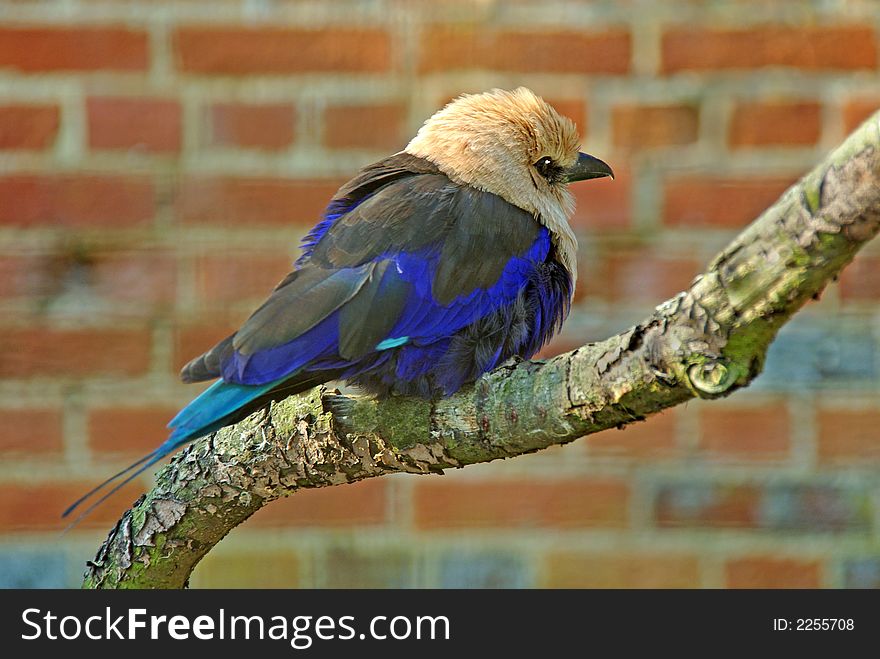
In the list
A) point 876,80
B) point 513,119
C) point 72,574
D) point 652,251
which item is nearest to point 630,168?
point 652,251

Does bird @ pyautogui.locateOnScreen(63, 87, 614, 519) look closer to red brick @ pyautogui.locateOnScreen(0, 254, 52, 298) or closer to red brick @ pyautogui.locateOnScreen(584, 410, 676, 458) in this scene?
red brick @ pyautogui.locateOnScreen(584, 410, 676, 458)

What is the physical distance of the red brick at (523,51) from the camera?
5.07 ft

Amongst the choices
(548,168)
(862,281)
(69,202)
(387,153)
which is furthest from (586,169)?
(69,202)

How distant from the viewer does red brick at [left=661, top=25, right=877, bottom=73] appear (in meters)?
1.53

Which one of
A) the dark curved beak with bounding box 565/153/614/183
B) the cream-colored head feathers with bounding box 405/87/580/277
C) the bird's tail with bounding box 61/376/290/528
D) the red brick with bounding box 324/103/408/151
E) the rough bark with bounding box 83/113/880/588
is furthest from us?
the red brick with bounding box 324/103/408/151

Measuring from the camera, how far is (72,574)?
1.54 meters

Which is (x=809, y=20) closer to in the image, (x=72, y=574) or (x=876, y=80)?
(x=876, y=80)

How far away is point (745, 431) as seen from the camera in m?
1.55

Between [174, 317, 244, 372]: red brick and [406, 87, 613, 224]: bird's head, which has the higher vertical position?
[406, 87, 613, 224]: bird's head

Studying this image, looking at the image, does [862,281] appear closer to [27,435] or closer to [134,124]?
[134,124]

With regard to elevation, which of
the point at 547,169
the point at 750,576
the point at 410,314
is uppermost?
the point at 547,169

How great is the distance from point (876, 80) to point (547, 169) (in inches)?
19.4

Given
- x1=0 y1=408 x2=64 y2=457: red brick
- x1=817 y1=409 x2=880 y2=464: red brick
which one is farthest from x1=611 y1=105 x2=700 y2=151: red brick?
x1=0 y1=408 x2=64 y2=457: red brick

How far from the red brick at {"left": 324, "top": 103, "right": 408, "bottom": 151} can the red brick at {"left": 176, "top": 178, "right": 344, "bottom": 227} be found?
8cm
